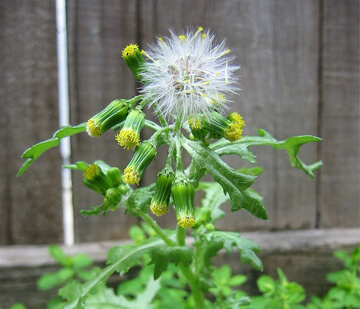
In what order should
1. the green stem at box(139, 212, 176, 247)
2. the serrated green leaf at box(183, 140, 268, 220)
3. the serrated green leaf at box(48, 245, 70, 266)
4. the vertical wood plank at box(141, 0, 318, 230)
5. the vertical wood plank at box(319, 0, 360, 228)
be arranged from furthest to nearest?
the vertical wood plank at box(319, 0, 360, 228) < the vertical wood plank at box(141, 0, 318, 230) < the serrated green leaf at box(48, 245, 70, 266) < the green stem at box(139, 212, 176, 247) < the serrated green leaf at box(183, 140, 268, 220)

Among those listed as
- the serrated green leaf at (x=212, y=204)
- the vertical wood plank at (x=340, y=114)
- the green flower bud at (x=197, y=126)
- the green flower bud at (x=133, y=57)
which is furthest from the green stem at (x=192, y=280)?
the vertical wood plank at (x=340, y=114)

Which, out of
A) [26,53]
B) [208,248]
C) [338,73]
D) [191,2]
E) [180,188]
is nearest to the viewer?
[180,188]

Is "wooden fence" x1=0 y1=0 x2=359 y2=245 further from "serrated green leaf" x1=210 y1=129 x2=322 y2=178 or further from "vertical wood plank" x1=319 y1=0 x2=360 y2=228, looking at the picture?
"serrated green leaf" x1=210 y1=129 x2=322 y2=178

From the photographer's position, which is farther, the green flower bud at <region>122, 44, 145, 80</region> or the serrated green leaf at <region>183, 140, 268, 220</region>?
the green flower bud at <region>122, 44, 145, 80</region>

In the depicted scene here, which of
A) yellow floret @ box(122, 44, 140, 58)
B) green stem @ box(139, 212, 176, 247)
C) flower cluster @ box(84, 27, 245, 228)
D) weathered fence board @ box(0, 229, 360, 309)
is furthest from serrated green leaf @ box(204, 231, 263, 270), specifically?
weathered fence board @ box(0, 229, 360, 309)

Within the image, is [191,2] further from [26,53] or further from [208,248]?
[208,248]

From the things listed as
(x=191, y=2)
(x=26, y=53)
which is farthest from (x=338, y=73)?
(x=26, y=53)
